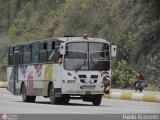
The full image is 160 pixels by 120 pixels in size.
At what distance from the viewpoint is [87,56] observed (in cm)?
2923

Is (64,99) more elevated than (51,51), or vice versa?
(51,51)

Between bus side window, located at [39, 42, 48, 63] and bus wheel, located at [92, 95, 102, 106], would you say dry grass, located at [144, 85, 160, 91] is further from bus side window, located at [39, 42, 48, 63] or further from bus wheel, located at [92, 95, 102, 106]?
bus side window, located at [39, 42, 48, 63]

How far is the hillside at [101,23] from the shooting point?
4419 cm

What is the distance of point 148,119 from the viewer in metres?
18.2

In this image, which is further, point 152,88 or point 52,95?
point 152,88

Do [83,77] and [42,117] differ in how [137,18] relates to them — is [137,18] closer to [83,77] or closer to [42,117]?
[83,77]

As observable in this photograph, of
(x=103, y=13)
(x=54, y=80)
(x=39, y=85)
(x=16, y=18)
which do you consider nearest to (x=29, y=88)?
(x=39, y=85)

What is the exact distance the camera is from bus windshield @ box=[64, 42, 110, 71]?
29078 millimetres

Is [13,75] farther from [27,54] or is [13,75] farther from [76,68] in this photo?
[76,68]

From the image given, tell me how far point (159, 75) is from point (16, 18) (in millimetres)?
30686

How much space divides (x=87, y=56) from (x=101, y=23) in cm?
2274

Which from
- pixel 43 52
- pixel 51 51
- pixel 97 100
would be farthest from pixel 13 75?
pixel 97 100

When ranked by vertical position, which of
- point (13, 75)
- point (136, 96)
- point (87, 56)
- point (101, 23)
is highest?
point (101, 23)

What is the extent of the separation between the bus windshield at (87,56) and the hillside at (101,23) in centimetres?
1244
